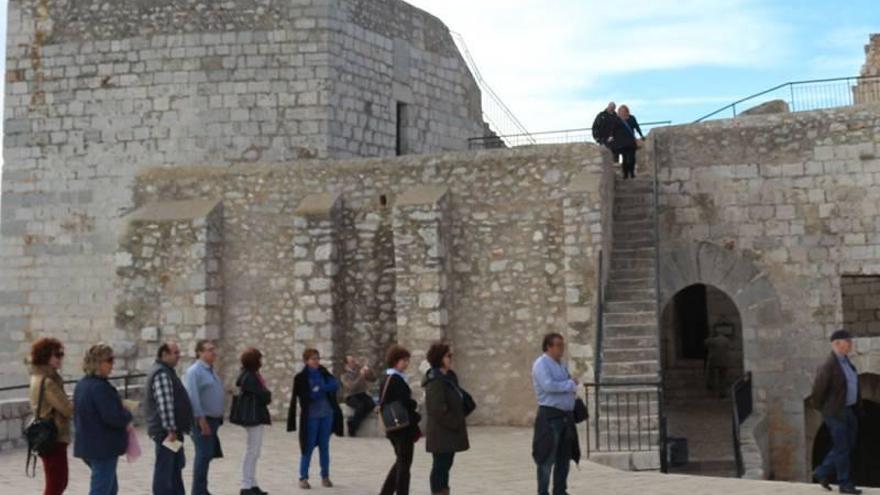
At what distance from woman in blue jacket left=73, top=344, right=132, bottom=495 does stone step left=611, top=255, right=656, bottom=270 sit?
9.76 m

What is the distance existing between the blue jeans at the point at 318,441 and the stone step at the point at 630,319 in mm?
5508

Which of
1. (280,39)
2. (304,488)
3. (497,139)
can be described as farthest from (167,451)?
(497,139)

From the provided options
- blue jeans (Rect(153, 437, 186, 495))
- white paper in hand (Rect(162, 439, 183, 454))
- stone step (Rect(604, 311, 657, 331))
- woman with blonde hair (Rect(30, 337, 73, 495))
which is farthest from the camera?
stone step (Rect(604, 311, 657, 331))

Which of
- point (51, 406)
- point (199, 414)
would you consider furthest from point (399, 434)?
point (51, 406)

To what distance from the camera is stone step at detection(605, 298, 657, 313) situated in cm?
1555

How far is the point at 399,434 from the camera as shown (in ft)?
31.4

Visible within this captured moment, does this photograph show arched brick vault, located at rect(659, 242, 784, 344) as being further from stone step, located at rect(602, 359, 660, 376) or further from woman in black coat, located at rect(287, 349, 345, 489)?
woman in black coat, located at rect(287, 349, 345, 489)

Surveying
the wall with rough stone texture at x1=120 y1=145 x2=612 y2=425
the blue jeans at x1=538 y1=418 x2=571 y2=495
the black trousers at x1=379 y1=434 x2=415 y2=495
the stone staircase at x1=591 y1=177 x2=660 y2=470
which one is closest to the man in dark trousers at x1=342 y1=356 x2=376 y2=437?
the wall with rough stone texture at x1=120 y1=145 x2=612 y2=425

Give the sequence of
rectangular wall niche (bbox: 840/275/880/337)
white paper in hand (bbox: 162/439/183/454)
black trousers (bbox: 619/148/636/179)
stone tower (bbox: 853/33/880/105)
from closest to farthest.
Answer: white paper in hand (bbox: 162/439/183/454) → black trousers (bbox: 619/148/636/179) → rectangular wall niche (bbox: 840/275/880/337) → stone tower (bbox: 853/33/880/105)

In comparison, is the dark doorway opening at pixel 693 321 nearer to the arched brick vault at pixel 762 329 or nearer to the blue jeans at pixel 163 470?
the arched brick vault at pixel 762 329

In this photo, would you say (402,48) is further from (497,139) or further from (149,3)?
(149,3)

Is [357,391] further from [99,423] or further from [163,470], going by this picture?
[99,423]

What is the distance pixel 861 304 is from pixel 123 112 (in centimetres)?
1383

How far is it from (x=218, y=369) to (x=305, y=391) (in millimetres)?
6823
